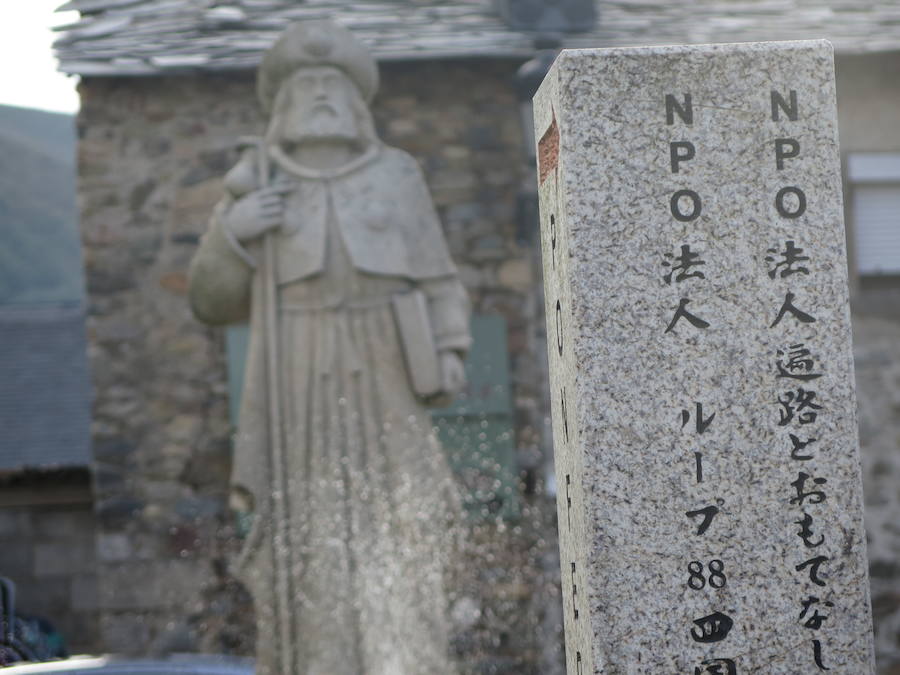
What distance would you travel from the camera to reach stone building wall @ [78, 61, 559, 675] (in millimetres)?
7414

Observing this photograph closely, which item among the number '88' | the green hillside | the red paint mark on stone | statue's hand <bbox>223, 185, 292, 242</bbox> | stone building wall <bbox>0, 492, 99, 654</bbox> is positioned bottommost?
stone building wall <bbox>0, 492, 99, 654</bbox>

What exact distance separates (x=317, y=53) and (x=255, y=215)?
61 cm

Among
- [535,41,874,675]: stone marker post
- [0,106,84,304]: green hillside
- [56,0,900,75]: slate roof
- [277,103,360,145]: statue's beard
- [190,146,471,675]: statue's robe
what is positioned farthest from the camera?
[0,106,84,304]: green hillside

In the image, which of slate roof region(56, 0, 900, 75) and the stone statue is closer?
the stone statue

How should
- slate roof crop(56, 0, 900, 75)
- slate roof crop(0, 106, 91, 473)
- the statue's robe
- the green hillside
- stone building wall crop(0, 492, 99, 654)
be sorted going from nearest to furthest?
the statue's robe, slate roof crop(56, 0, 900, 75), stone building wall crop(0, 492, 99, 654), slate roof crop(0, 106, 91, 473), the green hillside

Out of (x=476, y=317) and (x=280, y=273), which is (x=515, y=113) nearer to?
(x=476, y=317)

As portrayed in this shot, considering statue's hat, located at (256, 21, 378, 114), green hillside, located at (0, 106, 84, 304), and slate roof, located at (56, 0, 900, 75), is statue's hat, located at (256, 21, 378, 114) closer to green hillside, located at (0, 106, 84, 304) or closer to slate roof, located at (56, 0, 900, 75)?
slate roof, located at (56, 0, 900, 75)

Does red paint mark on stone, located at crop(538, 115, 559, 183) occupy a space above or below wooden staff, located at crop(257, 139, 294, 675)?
above

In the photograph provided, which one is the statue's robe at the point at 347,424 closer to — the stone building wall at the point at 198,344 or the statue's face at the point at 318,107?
the statue's face at the point at 318,107

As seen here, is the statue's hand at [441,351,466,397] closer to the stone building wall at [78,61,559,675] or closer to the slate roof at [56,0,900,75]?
the stone building wall at [78,61,559,675]

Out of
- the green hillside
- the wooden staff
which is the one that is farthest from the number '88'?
the green hillside

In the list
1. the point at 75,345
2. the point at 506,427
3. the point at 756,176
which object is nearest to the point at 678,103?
the point at 756,176

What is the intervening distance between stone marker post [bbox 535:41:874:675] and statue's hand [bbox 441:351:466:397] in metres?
2.05

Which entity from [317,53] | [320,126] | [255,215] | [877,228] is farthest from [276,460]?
[877,228]
